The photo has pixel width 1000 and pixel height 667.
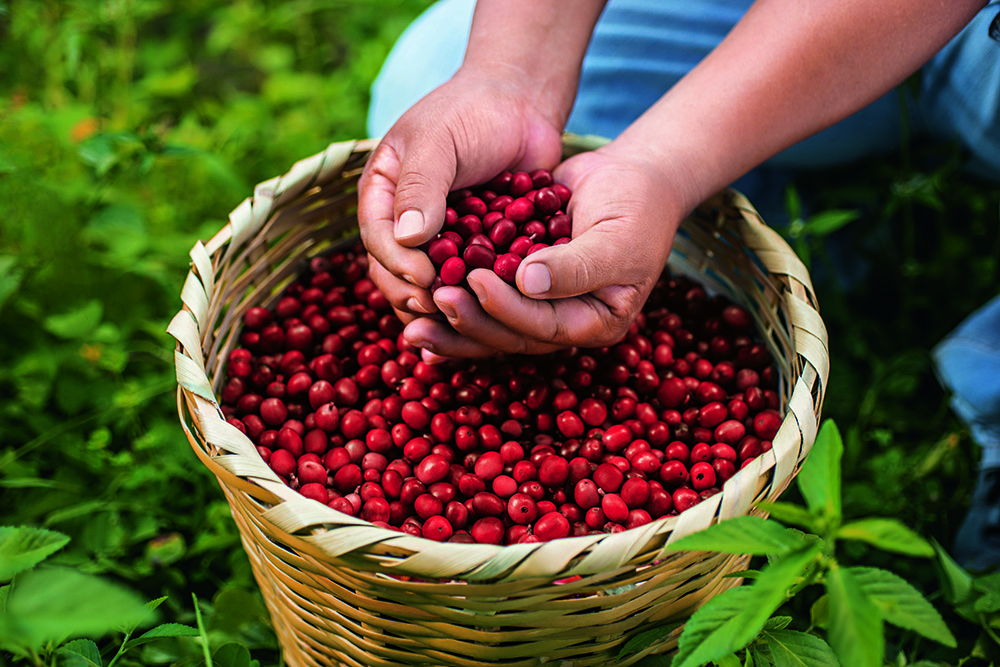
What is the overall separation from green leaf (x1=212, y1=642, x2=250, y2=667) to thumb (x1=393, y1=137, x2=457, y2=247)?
869 mm

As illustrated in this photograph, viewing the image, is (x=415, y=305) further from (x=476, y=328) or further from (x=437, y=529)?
(x=437, y=529)

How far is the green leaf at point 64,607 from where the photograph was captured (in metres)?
0.82

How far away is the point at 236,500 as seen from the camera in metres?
1.39

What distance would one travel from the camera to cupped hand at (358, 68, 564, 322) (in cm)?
154

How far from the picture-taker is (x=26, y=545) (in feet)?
3.73

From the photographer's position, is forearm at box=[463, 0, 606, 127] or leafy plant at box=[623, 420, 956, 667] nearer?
leafy plant at box=[623, 420, 956, 667]

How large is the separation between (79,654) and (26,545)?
0.25 m

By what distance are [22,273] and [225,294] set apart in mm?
994

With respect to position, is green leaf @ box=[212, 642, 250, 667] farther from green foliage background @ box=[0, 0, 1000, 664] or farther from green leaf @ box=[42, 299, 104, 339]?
green leaf @ box=[42, 299, 104, 339]

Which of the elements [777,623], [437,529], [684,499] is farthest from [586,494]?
[777,623]

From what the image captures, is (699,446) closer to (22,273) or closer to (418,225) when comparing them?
(418,225)

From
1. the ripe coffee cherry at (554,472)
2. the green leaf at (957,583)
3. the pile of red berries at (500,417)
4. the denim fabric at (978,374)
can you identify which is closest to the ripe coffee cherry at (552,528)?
the pile of red berries at (500,417)

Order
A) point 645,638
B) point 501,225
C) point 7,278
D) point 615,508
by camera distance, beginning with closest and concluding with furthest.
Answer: point 645,638, point 615,508, point 501,225, point 7,278

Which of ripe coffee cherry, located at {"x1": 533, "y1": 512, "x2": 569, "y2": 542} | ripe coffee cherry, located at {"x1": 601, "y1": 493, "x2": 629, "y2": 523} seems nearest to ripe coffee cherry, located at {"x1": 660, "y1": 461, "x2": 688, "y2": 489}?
ripe coffee cherry, located at {"x1": 601, "y1": 493, "x2": 629, "y2": 523}
